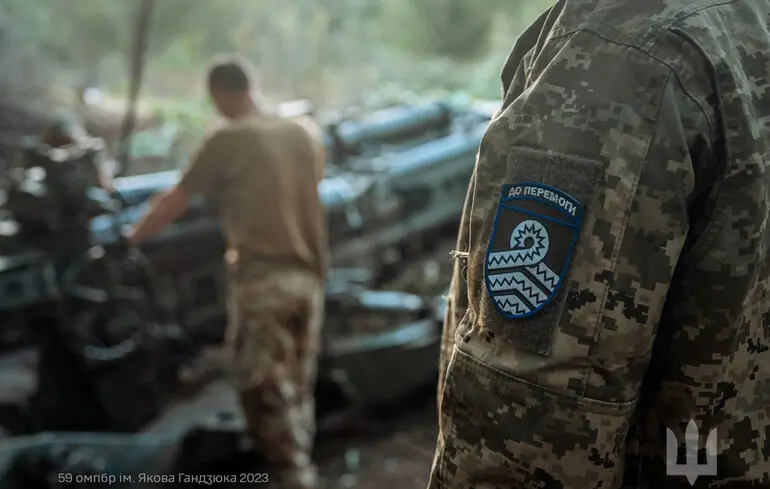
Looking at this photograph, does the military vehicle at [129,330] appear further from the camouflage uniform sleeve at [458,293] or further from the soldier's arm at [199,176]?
the camouflage uniform sleeve at [458,293]

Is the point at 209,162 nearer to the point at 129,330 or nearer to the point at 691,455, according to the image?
the point at 129,330

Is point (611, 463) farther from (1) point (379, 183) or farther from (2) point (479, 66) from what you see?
(2) point (479, 66)

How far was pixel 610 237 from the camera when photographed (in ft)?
3.30

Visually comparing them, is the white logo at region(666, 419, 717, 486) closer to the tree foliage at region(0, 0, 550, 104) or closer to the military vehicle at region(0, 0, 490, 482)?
the military vehicle at region(0, 0, 490, 482)

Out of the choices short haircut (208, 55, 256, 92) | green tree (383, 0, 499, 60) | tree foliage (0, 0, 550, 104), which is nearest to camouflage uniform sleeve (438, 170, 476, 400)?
short haircut (208, 55, 256, 92)

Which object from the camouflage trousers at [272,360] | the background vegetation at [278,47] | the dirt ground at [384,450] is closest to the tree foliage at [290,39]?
the background vegetation at [278,47]

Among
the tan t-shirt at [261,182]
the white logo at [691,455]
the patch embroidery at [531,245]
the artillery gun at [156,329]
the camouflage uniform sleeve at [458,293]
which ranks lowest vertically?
the artillery gun at [156,329]

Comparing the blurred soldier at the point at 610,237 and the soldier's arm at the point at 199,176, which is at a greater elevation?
the blurred soldier at the point at 610,237

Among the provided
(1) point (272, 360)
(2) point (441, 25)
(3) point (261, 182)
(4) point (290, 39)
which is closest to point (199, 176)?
(3) point (261, 182)

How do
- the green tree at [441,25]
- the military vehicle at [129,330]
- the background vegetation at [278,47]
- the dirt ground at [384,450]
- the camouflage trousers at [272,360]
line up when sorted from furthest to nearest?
the green tree at [441,25] → the background vegetation at [278,47] → the dirt ground at [384,450] → the camouflage trousers at [272,360] → the military vehicle at [129,330]

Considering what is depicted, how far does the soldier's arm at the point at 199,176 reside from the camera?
3.13 meters

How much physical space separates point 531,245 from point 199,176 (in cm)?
229

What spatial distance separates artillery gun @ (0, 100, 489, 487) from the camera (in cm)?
326

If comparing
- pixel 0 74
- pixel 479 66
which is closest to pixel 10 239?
pixel 0 74
